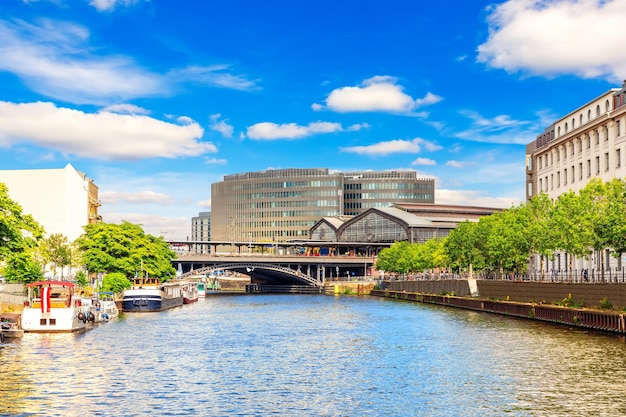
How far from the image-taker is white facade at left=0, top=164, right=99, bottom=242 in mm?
170125

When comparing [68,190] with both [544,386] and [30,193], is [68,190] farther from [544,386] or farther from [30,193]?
[544,386]

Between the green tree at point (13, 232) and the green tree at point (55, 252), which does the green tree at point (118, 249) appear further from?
the green tree at point (13, 232)

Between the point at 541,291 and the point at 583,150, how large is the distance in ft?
93.7

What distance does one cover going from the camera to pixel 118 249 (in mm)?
134125

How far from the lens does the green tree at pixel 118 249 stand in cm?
13125

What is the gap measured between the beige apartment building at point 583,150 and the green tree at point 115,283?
6258 cm

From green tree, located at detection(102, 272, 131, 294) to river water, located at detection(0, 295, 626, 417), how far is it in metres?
39.7

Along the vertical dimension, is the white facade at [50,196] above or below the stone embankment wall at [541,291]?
above

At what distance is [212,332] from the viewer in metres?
81.9

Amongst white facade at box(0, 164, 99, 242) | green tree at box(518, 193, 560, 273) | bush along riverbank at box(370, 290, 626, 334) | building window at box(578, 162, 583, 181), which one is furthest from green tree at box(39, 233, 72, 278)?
building window at box(578, 162, 583, 181)

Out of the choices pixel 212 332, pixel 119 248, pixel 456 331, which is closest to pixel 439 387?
pixel 456 331

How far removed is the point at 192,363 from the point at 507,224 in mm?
72314

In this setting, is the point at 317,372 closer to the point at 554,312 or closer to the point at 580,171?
the point at 554,312

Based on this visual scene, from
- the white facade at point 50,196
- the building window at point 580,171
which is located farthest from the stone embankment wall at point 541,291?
the white facade at point 50,196
